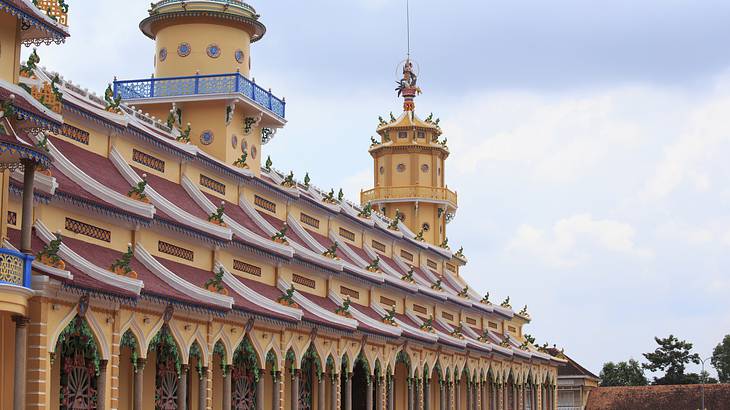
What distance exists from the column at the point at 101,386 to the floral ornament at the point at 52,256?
12.0ft

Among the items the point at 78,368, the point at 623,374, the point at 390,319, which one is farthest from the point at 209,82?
the point at 623,374

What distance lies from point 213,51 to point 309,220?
8503 mm

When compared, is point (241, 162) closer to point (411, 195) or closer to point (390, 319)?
point (390, 319)

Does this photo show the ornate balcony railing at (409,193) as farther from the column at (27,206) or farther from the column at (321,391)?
the column at (27,206)

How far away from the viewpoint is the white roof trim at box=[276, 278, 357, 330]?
155ft

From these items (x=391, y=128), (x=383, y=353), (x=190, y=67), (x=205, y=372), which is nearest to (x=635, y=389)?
(x=391, y=128)

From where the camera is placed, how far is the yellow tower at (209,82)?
50781 mm

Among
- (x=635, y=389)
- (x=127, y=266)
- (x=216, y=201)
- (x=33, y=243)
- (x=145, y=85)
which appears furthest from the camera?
(x=635, y=389)

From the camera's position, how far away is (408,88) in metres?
86.6

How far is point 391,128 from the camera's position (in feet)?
282

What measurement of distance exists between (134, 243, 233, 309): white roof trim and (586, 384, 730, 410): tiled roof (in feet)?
228

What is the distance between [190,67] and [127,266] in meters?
20.5

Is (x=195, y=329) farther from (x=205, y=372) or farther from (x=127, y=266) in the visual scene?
(x=127, y=266)

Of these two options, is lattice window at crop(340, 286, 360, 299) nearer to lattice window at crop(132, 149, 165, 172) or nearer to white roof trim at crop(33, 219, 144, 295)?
lattice window at crop(132, 149, 165, 172)
